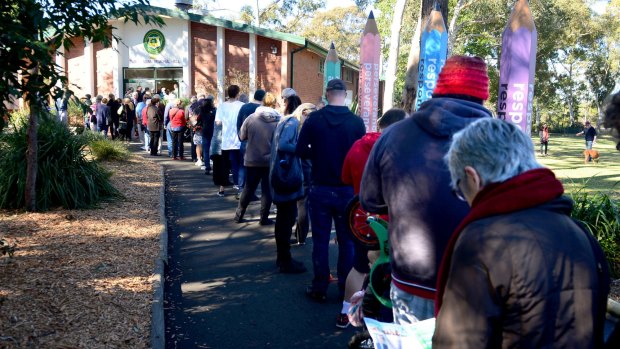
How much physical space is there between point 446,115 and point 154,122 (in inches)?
609

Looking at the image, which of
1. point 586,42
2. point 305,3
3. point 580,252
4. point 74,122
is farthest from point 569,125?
Result: point 580,252

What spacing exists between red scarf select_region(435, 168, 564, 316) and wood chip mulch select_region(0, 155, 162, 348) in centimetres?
327

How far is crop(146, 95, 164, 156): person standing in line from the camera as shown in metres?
16.8

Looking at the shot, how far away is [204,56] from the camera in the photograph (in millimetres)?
29438

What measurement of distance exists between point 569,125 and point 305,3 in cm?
3948

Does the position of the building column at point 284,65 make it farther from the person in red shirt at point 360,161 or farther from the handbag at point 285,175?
the person in red shirt at point 360,161

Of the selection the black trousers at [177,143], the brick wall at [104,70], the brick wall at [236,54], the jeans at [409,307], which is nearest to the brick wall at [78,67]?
the brick wall at [104,70]

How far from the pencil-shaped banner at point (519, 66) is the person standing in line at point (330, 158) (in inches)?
82.1

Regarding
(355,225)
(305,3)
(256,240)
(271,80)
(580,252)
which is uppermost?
(305,3)

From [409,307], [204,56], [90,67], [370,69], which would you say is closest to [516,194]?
[409,307]

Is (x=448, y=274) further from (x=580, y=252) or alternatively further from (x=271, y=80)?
(x=271, y=80)

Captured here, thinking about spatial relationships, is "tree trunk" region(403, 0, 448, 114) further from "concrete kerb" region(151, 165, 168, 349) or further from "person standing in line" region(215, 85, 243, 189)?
"concrete kerb" region(151, 165, 168, 349)

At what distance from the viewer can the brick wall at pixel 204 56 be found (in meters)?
29.4

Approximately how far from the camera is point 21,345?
4.06m
